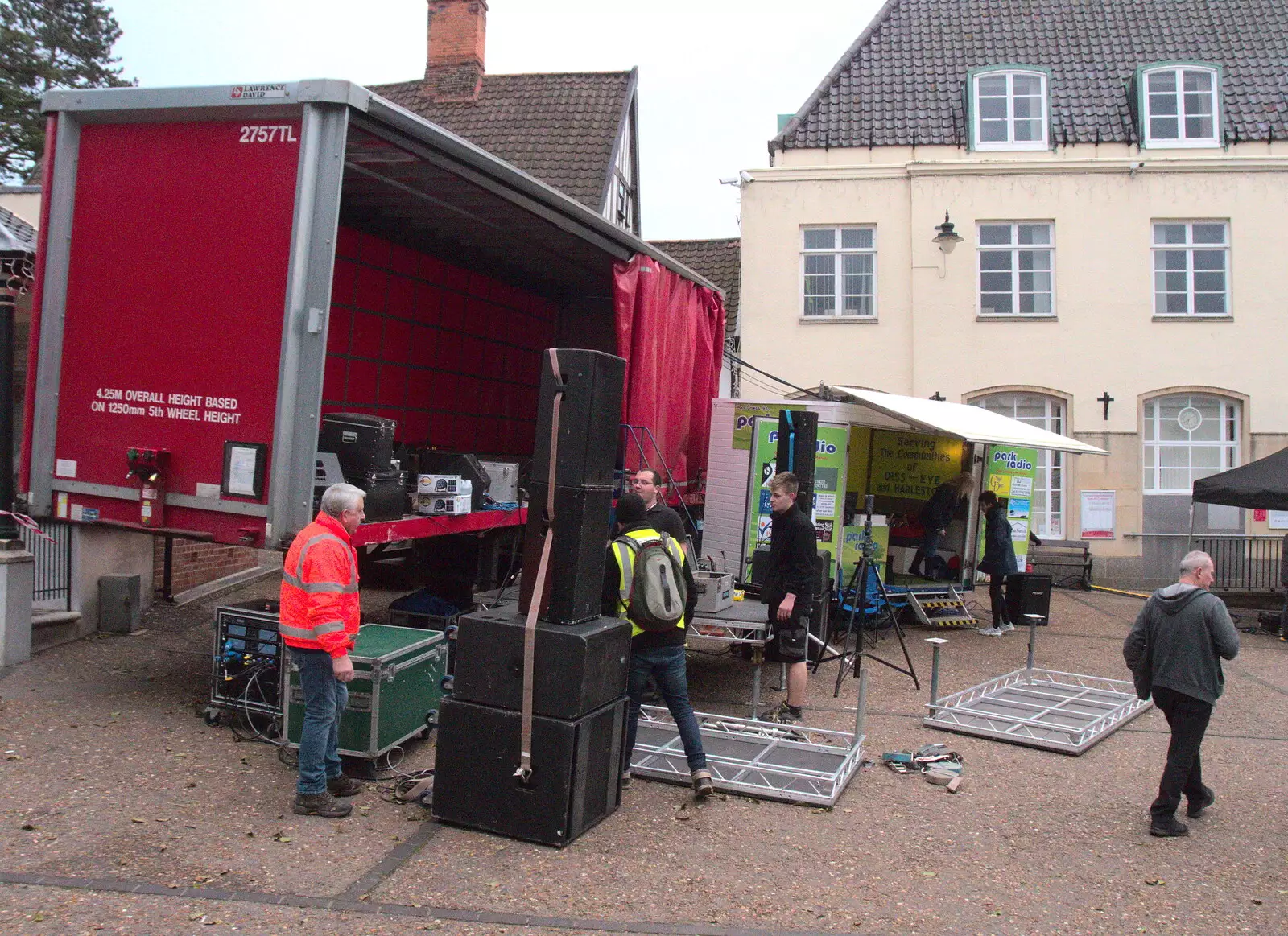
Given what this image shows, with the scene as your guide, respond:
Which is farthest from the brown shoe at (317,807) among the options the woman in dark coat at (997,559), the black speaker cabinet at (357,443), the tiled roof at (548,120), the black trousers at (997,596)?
the tiled roof at (548,120)

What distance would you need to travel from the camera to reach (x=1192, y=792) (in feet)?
18.7

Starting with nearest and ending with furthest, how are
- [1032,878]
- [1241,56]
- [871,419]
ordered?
[1032,878]
[871,419]
[1241,56]

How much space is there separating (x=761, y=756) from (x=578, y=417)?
2566mm

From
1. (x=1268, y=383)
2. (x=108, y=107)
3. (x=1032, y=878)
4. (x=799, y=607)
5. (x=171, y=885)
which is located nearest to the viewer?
(x=171, y=885)

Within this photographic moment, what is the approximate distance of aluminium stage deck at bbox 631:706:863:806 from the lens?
5871 mm

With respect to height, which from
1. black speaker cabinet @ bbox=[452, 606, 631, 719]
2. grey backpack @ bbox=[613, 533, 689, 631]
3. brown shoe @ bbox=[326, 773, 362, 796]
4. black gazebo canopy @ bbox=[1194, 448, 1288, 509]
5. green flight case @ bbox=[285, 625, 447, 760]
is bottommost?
brown shoe @ bbox=[326, 773, 362, 796]

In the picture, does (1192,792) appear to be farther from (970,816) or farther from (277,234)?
(277,234)

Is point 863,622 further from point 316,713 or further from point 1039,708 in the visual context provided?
point 316,713

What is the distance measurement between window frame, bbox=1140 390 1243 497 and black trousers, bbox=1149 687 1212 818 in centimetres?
Result: 1260

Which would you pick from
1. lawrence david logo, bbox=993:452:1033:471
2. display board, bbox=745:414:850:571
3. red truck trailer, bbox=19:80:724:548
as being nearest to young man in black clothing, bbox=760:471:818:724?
red truck trailer, bbox=19:80:724:548

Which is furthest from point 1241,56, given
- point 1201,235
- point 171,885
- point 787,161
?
point 171,885

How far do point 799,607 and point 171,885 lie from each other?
3.97 meters

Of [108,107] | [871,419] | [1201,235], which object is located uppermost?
[1201,235]

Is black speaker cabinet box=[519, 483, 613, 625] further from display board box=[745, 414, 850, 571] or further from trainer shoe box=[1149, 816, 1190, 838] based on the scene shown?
display board box=[745, 414, 850, 571]
